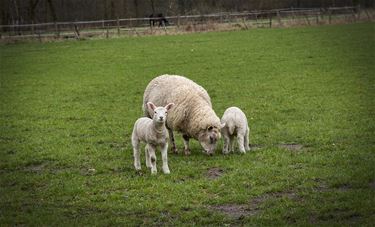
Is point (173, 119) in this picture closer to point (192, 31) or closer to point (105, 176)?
point (105, 176)

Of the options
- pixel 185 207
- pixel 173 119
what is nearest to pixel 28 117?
pixel 173 119

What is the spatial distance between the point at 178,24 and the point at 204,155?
3623cm

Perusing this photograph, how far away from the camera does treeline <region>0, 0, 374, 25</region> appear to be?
53.3 meters

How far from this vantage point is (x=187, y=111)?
11.1 metres

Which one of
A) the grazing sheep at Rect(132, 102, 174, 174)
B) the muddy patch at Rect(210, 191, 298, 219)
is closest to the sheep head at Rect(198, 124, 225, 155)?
the grazing sheep at Rect(132, 102, 174, 174)

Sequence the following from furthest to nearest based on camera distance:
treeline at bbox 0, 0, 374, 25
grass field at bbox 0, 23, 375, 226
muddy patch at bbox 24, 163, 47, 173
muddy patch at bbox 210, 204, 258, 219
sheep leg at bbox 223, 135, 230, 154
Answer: treeline at bbox 0, 0, 374, 25 → sheep leg at bbox 223, 135, 230, 154 → muddy patch at bbox 24, 163, 47, 173 → grass field at bbox 0, 23, 375, 226 → muddy patch at bbox 210, 204, 258, 219

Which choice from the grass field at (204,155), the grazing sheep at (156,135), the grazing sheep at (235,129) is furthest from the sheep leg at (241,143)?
the grazing sheep at (156,135)

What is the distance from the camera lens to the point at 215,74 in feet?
74.1

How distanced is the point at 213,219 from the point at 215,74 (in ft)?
52.3

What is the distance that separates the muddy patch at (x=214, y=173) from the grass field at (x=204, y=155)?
0.02 metres

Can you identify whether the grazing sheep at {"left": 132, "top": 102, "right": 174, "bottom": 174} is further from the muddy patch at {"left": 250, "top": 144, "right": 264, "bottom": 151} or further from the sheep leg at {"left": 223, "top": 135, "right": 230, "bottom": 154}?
the muddy patch at {"left": 250, "top": 144, "right": 264, "bottom": 151}

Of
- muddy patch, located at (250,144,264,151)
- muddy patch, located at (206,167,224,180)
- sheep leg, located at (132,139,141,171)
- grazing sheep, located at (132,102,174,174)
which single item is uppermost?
grazing sheep, located at (132,102,174,174)

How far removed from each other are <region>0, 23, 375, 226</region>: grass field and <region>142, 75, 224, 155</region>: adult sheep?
42 centimetres

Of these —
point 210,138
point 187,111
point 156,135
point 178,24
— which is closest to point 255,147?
point 210,138
